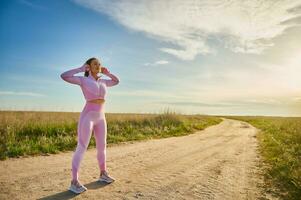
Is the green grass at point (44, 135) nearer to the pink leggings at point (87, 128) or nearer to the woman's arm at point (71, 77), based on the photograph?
the pink leggings at point (87, 128)

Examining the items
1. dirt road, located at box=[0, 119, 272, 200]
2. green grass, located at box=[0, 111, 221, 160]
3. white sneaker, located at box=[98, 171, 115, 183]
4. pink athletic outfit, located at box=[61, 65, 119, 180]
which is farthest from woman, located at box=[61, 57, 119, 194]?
green grass, located at box=[0, 111, 221, 160]

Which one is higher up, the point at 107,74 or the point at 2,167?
the point at 107,74

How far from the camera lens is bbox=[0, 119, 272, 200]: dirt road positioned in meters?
5.58

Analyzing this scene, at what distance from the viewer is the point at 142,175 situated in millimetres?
7090

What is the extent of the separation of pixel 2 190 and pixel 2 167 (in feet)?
7.76

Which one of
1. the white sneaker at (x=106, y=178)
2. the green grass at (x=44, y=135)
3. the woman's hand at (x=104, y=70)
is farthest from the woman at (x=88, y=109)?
the green grass at (x=44, y=135)

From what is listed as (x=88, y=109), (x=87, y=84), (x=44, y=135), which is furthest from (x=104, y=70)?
(x=44, y=135)

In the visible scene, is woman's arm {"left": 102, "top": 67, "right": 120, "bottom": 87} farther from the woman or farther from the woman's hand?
the woman

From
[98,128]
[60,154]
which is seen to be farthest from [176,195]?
[60,154]

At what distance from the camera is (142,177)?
6.89 metres

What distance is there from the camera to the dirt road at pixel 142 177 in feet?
18.3

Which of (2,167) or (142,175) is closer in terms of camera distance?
(142,175)

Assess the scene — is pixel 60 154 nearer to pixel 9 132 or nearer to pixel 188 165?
pixel 9 132

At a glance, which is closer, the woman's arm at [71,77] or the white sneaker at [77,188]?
the white sneaker at [77,188]
